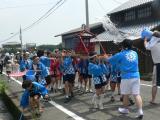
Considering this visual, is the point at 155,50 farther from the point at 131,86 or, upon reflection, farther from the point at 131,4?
the point at 131,4

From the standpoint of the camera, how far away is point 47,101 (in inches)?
496

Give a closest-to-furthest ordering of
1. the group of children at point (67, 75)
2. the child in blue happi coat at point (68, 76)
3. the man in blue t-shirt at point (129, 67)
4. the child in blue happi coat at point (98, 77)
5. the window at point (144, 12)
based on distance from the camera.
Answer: the man in blue t-shirt at point (129, 67)
the group of children at point (67, 75)
the child in blue happi coat at point (98, 77)
the child in blue happi coat at point (68, 76)
the window at point (144, 12)

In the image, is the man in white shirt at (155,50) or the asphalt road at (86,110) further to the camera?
the man in white shirt at (155,50)

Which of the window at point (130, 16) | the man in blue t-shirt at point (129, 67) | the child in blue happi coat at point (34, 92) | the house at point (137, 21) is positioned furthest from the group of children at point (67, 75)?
the window at point (130, 16)

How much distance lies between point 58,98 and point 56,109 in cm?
216

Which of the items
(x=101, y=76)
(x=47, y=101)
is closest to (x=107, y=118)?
(x=101, y=76)

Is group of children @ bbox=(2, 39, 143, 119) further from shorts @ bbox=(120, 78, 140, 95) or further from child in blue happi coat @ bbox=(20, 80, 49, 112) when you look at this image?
shorts @ bbox=(120, 78, 140, 95)

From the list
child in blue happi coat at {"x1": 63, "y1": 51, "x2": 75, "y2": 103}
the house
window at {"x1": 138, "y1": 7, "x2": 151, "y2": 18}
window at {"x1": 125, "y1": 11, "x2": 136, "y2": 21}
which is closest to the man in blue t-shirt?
child in blue happi coat at {"x1": 63, "y1": 51, "x2": 75, "y2": 103}

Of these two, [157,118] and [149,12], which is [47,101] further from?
[149,12]

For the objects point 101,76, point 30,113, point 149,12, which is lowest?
point 30,113

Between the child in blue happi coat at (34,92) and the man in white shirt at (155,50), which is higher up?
the man in white shirt at (155,50)

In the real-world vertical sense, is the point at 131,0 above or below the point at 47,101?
above

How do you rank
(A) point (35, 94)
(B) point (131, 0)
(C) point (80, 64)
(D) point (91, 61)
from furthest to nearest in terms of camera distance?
(B) point (131, 0), (C) point (80, 64), (D) point (91, 61), (A) point (35, 94)

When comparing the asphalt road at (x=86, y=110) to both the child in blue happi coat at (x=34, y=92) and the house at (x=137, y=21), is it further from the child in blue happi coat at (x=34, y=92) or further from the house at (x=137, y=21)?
the house at (x=137, y=21)
